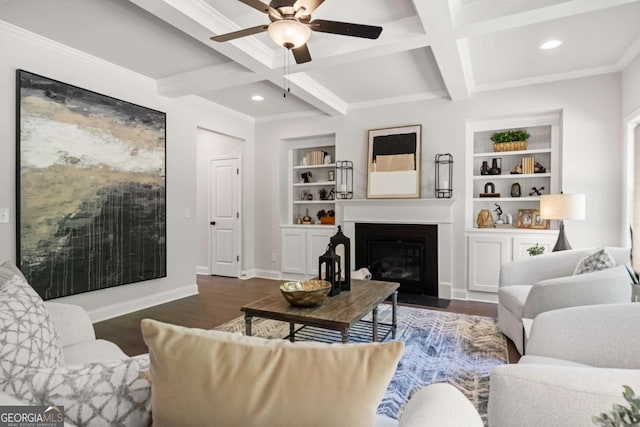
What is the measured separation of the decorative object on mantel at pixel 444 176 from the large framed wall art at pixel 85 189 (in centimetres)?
346

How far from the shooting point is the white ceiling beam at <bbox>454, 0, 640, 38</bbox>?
95.7 inches

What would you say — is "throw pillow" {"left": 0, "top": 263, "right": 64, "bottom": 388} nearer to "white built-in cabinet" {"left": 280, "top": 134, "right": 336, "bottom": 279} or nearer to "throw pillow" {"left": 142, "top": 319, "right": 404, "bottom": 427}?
"throw pillow" {"left": 142, "top": 319, "right": 404, "bottom": 427}

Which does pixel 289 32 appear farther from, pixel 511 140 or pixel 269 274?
pixel 269 274

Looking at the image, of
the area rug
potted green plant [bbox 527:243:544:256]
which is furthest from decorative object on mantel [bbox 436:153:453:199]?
the area rug

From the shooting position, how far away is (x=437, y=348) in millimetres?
2904

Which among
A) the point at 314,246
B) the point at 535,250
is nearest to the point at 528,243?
the point at 535,250

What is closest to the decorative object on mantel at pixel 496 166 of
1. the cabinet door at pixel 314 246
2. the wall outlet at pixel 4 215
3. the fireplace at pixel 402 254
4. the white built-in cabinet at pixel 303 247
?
the fireplace at pixel 402 254

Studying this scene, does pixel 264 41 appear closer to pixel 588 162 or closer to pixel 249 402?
pixel 249 402

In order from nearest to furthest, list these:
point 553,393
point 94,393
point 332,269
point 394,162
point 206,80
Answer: point 94,393
point 553,393
point 332,269
point 206,80
point 394,162

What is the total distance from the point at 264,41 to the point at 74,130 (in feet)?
6.58

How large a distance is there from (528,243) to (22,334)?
4577 millimetres

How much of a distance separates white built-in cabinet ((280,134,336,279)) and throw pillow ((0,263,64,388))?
4.32 m

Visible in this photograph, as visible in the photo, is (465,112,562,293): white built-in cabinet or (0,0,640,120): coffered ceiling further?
(465,112,562,293): white built-in cabinet

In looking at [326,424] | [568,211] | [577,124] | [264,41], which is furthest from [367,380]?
[577,124]
